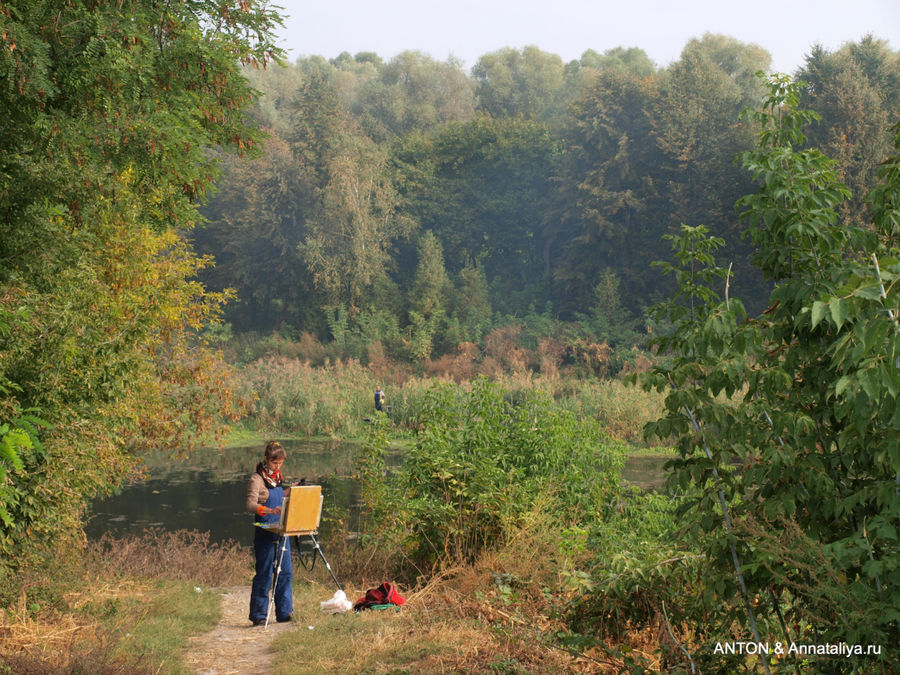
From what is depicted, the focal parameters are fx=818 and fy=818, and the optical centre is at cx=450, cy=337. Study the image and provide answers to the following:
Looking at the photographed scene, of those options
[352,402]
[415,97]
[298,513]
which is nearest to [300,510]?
[298,513]

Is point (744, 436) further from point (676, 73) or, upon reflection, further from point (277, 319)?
point (277, 319)

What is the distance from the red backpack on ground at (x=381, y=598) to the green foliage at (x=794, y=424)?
3469 millimetres

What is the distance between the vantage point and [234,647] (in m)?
6.02

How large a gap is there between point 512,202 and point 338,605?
126 feet

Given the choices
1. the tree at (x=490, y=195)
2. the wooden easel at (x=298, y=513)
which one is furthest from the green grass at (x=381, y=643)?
the tree at (x=490, y=195)

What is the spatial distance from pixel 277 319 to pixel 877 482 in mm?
41939

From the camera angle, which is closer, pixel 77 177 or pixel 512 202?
pixel 77 177

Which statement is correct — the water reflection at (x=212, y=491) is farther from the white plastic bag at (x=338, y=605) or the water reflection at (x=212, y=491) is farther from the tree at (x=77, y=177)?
the tree at (x=77, y=177)

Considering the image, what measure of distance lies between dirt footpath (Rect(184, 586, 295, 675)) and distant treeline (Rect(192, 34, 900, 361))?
2675cm

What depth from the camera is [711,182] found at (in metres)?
34.4

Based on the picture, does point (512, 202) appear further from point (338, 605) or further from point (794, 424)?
point (794, 424)

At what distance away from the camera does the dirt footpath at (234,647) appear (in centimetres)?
543

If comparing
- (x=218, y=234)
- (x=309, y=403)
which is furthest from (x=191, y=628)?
(x=218, y=234)

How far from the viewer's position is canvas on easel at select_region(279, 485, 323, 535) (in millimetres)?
6516
